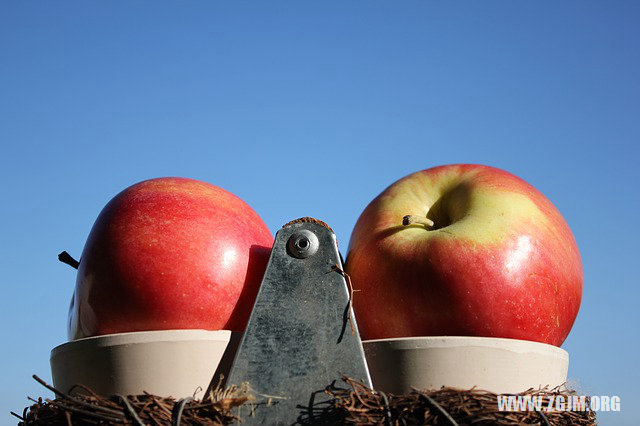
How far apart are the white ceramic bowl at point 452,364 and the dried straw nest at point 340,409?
6cm

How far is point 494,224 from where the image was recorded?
107 inches

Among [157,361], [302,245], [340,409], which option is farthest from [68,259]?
[340,409]

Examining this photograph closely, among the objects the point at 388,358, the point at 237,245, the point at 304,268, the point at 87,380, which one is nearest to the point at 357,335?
the point at 388,358

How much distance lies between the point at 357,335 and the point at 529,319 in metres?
0.61

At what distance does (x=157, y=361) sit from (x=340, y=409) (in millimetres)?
628

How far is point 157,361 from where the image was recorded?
2.50m

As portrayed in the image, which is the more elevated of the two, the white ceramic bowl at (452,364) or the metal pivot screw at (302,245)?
the metal pivot screw at (302,245)

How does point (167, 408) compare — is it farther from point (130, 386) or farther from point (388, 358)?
point (388, 358)

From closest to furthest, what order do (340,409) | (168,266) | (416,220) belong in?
(340,409) → (168,266) → (416,220)

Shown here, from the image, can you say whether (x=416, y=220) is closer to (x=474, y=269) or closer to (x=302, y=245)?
(x=474, y=269)

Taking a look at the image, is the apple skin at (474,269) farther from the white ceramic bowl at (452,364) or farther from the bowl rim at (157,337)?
the bowl rim at (157,337)

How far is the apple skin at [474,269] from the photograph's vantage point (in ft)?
8.46

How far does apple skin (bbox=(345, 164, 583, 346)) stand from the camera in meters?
2.58

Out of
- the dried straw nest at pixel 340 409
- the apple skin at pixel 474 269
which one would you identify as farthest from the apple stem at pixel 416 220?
the dried straw nest at pixel 340 409
